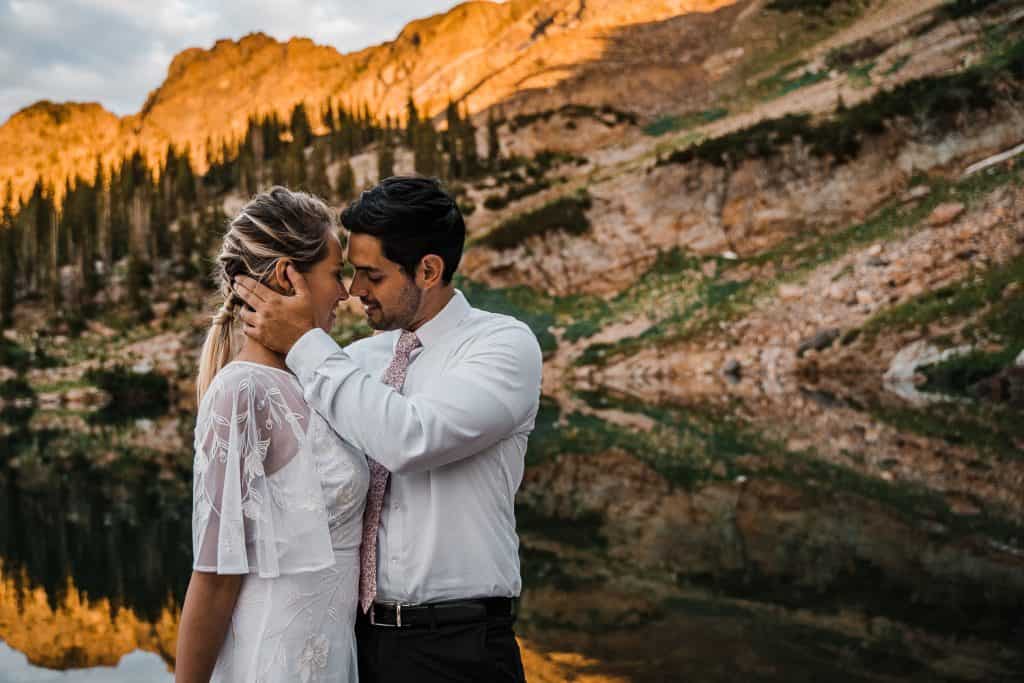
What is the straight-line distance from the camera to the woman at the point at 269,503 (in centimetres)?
296

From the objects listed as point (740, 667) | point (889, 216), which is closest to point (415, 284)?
point (740, 667)

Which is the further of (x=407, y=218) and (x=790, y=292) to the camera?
(x=790, y=292)

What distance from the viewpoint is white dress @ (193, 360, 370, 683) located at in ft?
9.68

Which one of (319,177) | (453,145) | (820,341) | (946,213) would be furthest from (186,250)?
(946,213)

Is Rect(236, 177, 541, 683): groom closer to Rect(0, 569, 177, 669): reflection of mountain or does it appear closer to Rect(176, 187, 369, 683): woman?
Rect(176, 187, 369, 683): woman

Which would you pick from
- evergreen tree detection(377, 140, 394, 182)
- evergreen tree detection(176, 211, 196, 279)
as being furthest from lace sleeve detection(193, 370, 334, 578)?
evergreen tree detection(176, 211, 196, 279)

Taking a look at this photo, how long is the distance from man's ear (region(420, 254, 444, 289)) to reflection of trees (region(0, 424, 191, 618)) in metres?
6.63

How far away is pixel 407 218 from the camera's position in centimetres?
324

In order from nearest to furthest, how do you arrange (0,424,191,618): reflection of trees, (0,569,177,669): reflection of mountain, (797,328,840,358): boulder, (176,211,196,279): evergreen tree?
1. (0,569,177,669): reflection of mountain
2. (0,424,191,618): reflection of trees
3. (797,328,840,358): boulder
4. (176,211,196,279): evergreen tree

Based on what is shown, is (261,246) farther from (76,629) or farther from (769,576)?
(769,576)

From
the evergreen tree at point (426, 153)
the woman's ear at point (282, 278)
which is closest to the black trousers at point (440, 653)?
the woman's ear at point (282, 278)

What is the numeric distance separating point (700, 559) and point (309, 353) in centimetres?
754

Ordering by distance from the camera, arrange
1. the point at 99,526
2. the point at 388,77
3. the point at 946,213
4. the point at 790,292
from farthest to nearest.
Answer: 1. the point at 388,77
2. the point at 790,292
3. the point at 946,213
4. the point at 99,526

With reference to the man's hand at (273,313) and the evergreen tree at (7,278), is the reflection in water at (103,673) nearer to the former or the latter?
the man's hand at (273,313)
